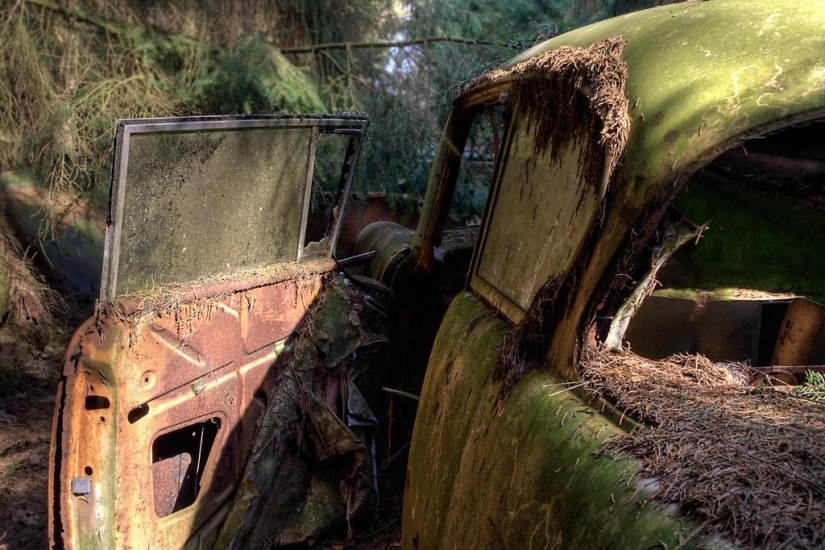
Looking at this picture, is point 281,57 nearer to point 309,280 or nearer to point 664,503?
point 309,280

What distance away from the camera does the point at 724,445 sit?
1.68 meters

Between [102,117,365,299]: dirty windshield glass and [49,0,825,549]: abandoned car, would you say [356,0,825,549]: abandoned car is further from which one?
[102,117,365,299]: dirty windshield glass

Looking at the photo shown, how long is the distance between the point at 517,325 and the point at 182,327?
1500 mm

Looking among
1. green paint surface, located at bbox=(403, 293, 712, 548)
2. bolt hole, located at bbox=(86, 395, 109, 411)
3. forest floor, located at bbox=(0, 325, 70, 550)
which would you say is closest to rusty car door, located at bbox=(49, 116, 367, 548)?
bolt hole, located at bbox=(86, 395, 109, 411)

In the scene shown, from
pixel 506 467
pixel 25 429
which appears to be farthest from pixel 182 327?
pixel 25 429

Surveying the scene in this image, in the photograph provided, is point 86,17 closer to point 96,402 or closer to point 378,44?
point 378,44

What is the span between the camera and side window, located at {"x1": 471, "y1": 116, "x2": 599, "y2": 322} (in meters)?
2.30

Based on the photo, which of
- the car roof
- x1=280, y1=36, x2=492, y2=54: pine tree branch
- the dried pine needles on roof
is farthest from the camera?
x1=280, y1=36, x2=492, y2=54: pine tree branch

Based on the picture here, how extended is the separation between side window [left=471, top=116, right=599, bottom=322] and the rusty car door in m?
1.09

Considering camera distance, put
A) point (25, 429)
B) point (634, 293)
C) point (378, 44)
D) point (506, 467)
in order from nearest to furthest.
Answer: point (634, 293)
point (506, 467)
point (25, 429)
point (378, 44)

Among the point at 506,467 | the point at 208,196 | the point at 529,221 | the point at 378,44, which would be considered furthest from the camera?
the point at 378,44

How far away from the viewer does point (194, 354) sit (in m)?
3.23

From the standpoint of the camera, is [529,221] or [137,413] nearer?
[529,221]

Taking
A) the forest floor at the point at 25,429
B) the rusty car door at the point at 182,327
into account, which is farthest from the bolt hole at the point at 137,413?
the forest floor at the point at 25,429
